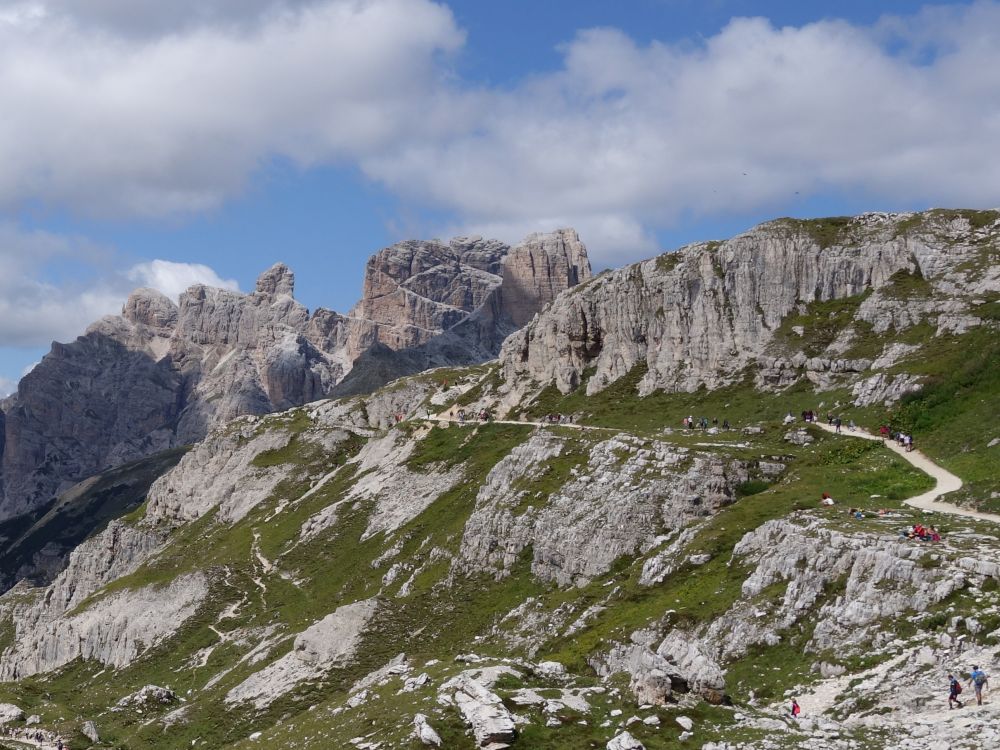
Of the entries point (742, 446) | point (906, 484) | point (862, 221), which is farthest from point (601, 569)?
point (862, 221)

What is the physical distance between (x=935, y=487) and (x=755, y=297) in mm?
64881

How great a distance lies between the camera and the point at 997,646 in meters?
36.1

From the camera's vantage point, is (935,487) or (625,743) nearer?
(625,743)

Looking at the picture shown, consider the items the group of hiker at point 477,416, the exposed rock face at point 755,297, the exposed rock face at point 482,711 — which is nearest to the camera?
the exposed rock face at point 482,711

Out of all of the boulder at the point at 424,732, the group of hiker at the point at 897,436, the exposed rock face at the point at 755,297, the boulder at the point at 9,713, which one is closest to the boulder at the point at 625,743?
the boulder at the point at 424,732

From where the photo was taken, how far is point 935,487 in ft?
207

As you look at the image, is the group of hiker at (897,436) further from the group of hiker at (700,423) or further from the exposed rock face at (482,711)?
the exposed rock face at (482,711)

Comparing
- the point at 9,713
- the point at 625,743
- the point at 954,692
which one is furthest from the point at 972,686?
the point at 9,713

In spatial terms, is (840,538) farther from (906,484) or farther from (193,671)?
(193,671)

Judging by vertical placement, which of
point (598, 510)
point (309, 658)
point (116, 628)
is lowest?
point (116, 628)

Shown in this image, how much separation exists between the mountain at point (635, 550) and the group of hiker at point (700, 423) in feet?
2.01

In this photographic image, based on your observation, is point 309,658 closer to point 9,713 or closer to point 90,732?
point 90,732

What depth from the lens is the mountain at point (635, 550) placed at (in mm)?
38156

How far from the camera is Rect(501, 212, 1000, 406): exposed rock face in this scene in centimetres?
10906
